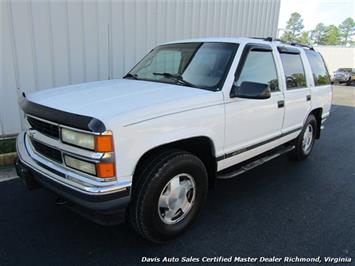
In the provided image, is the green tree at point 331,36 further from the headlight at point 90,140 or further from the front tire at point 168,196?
the headlight at point 90,140

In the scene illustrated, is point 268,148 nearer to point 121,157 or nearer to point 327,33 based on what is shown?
point 121,157

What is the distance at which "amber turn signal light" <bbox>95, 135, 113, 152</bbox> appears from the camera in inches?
89.4

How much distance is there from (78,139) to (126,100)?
0.54 metres

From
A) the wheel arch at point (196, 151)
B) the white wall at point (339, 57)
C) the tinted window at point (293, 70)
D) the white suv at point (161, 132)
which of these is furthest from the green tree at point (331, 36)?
the wheel arch at point (196, 151)

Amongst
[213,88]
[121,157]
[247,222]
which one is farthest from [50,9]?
[247,222]

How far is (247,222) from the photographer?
335cm

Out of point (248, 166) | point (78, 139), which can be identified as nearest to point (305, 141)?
point (248, 166)

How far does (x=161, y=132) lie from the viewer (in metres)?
2.60

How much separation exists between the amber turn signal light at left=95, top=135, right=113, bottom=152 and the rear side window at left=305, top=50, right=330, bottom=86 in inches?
155

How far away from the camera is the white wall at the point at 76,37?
17.3 ft

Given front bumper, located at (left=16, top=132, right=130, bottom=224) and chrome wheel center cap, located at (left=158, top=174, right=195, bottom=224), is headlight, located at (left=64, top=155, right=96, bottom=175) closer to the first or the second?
front bumper, located at (left=16, top=132, right=130, bottom=224)

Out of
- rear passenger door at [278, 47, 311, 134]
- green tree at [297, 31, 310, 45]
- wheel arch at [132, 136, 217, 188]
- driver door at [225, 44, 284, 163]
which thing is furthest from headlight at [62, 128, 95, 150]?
green tree at [297, 31, 310, 45]

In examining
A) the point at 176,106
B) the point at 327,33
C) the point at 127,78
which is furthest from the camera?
the point at 327,33

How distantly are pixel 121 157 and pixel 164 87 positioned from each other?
107 centimetres
